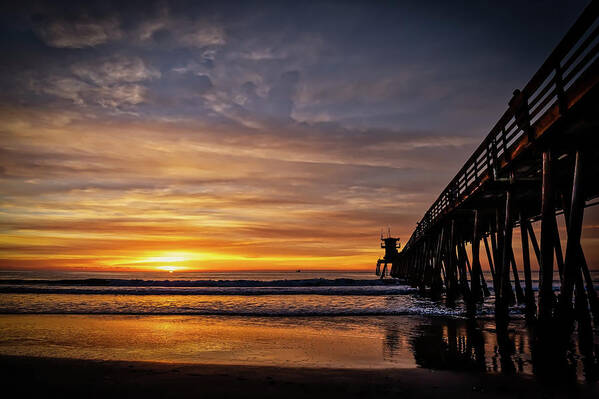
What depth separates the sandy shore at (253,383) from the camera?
4816 millimetres

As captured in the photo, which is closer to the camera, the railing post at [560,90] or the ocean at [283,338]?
the railing post at [560,90]

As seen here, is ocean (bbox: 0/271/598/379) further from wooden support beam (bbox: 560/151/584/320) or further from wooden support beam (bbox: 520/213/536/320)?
wooden support beam (bbox: 560/151/584/320)

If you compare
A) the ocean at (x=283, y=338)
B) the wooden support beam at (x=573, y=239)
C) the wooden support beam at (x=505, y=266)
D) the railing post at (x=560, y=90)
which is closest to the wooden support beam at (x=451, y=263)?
the ocean at (x=283, y=338)

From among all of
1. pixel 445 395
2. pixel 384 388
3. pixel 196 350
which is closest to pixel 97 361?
pixel 196 350

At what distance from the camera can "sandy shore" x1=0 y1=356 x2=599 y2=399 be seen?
4816 millimetres

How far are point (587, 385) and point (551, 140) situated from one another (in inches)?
154

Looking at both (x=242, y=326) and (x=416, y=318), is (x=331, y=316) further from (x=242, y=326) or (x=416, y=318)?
(x=242, y=326)

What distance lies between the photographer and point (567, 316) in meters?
6.02

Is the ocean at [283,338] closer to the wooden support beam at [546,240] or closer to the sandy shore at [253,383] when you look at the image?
the sandy shore at [253,383]

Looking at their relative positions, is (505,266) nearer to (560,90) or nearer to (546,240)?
(546,240)

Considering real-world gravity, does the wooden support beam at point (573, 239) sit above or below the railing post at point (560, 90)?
below

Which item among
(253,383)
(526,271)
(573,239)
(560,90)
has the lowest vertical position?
(253,383)

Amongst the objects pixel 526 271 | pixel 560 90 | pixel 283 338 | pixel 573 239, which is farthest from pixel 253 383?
pixel 526 271

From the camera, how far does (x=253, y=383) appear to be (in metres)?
5.27
